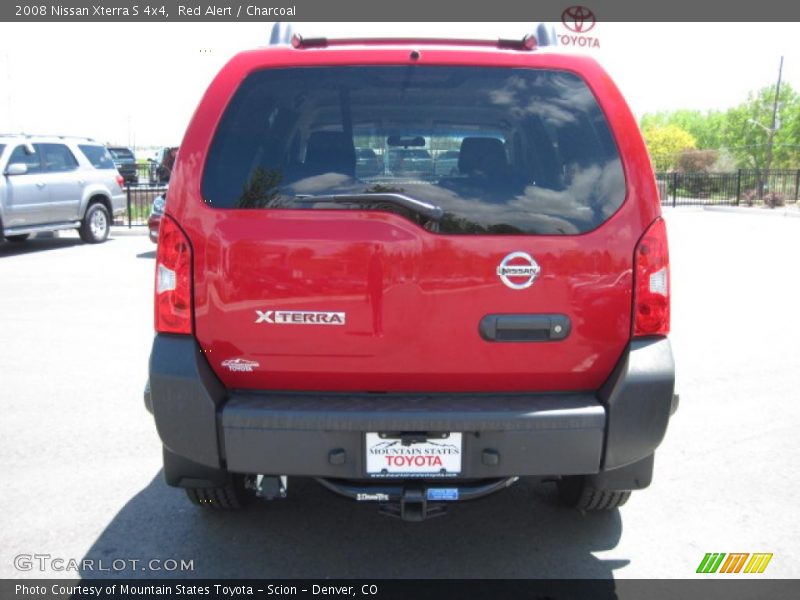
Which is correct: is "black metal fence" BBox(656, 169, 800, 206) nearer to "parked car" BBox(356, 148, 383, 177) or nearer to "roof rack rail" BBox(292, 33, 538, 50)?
"roof rack rail" BBox(292, 33, 538, 50)

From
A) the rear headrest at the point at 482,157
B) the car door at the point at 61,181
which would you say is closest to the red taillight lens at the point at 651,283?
the rear headrest at the point at 482,157

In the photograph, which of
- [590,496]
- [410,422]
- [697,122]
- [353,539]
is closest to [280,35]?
[410,422]

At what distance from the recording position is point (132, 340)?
7.19 meters

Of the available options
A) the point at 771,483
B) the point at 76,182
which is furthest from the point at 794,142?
the point at 771,483

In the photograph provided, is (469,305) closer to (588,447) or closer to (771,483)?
(588,447)

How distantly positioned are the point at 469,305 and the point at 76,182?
13.7m

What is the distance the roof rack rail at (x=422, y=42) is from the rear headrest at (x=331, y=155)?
16.3 inches

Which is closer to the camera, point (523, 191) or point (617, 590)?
point (523, 191)

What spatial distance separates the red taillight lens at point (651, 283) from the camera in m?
2.80

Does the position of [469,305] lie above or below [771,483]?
above

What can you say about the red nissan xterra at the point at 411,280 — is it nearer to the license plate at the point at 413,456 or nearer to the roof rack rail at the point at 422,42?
the license plate at the point at 413,456

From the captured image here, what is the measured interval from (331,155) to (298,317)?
2.04ft

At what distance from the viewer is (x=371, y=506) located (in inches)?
152

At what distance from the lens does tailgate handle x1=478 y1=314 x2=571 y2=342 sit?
2.75 meters
